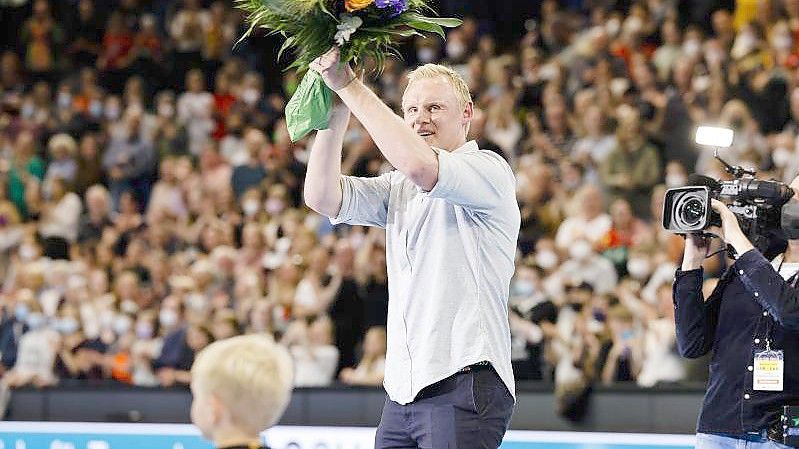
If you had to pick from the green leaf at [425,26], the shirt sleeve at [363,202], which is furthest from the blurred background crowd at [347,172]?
the green leaf at [425,26]

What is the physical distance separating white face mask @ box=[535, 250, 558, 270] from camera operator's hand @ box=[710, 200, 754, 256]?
16.9ft

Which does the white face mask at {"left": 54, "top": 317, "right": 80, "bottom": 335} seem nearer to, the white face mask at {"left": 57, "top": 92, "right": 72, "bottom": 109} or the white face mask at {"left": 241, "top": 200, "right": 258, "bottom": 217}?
the white face mask at {"left": 241, "top": 200, "right": 258, "bottom": 217}

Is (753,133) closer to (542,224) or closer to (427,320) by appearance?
(542,224)

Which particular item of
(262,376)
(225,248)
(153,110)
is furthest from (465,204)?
(153,110)

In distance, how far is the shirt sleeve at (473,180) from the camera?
4.02m

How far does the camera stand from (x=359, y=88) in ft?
13.1

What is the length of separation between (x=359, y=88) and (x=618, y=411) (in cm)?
452

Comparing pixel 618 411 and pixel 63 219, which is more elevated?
pixel 63 219

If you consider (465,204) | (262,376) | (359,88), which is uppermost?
(359,88)

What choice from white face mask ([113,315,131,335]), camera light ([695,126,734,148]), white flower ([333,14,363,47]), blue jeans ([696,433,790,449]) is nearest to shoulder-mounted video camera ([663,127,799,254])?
camera light ([695,126,734,148])

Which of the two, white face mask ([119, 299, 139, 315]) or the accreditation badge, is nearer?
the accreditation badge

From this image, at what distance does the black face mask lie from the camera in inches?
184

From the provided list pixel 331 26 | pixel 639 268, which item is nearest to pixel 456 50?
pixel 639 268

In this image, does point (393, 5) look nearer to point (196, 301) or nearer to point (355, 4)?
point (355, 4)
